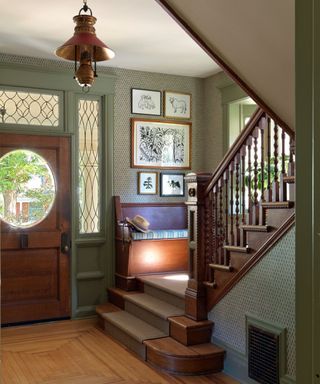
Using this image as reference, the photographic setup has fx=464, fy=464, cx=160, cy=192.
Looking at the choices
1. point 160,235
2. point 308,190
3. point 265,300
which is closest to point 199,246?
point 265,300

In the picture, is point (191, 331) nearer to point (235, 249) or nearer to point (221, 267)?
point (221, 267)

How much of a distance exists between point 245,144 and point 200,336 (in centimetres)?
164

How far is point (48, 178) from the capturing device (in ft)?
17.3

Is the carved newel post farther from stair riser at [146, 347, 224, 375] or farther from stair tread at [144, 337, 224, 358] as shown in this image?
stair riser at [146, 347, 224, 375]

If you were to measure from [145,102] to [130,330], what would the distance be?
2.82m

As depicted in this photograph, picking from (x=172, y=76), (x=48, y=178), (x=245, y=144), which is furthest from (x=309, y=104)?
(x=172, y=76)

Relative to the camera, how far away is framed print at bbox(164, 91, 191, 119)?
19.3 feet

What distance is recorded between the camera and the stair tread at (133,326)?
4.12 meters

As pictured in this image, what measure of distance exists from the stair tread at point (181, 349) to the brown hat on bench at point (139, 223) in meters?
1.61

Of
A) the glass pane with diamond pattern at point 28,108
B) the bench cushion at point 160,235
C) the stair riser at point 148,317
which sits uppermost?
the glass pane with diamond pattern at point 28,108

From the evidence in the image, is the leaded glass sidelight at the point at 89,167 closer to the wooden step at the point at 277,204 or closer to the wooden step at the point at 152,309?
the wooden step at the point at 152,309

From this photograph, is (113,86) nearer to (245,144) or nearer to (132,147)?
(132,147)

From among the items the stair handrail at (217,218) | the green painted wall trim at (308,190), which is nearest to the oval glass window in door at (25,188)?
the stair handrail at (217,218)

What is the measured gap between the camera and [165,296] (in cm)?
465
